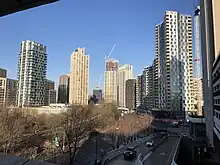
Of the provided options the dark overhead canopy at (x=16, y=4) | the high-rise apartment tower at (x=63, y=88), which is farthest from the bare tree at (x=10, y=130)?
the high-rise apartment tower at (x=63, y=88)

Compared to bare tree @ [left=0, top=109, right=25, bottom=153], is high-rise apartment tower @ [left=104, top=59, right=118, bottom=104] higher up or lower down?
higher up

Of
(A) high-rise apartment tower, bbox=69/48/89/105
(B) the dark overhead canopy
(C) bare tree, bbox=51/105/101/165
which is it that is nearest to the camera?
(B) the dark overhead canopy

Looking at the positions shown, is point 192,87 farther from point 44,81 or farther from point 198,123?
point 44,81

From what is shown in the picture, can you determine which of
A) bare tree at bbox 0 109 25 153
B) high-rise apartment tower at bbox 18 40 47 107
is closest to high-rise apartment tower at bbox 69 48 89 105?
high-rise apartment tower at bbox 18 40 47 107

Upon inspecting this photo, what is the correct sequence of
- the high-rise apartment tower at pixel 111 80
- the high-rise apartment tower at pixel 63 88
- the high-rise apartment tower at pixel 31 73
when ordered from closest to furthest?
the high-rise apartment tower at pixel 31 73 < the high-rise apartment tower at pixel 63 88 < the high-rise apartment tower at pixel 111 80

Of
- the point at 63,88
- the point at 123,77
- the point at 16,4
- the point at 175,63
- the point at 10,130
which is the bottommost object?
the point at 10,130

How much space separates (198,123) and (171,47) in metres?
11.8

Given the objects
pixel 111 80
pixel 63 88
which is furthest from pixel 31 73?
pixel 111 80

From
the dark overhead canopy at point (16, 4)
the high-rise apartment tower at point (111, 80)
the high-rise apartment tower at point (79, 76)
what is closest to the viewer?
the dark overhead canopy at point (16, 4)

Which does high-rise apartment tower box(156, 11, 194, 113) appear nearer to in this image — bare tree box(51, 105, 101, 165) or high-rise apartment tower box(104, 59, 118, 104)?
high-rise apartment tower box(104, 59, 118, 104)

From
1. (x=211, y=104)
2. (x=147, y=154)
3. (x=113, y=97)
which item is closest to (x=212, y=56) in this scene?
(x=211, y=104)

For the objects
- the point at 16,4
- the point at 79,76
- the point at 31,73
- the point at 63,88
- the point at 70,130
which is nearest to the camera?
the point at 16,4

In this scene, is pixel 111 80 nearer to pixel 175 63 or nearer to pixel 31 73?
pixel 175 63

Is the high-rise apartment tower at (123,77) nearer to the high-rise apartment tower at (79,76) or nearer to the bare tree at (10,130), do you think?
the high-rise apartment tower at (79,76)
